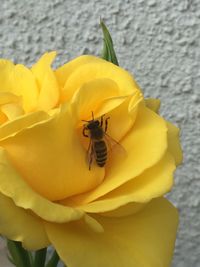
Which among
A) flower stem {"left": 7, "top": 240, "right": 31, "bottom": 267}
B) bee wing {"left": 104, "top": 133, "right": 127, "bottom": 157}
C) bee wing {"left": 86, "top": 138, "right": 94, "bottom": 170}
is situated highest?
bee wing {"left": 86, "top": 138, "right": 94, "bottom": 170}

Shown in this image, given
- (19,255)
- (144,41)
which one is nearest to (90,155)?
(19,255)

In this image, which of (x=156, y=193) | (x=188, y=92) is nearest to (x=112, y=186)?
(x=156, y=193)

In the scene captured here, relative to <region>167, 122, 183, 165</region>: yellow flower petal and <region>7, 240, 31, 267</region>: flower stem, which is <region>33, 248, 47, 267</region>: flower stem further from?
<region>167, 122, 183, 165</region>: yellow flower petal

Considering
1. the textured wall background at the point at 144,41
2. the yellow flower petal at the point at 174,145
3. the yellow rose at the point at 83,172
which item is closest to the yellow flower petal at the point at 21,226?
the yellow rose at the point at 83,172

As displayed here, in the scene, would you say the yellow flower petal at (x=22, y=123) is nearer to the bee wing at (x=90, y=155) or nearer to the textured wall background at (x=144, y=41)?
the bee wing at (x=90, y=155)

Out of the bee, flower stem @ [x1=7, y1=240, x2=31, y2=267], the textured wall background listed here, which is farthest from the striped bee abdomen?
the textured wall background

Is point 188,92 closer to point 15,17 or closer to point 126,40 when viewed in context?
point 126,40
